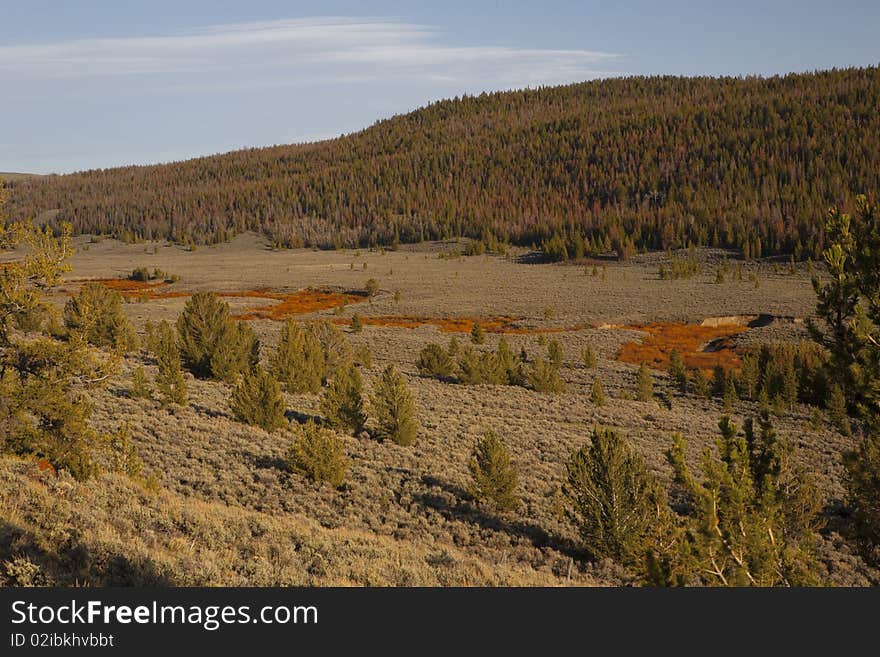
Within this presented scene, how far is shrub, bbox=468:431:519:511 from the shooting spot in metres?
15.3

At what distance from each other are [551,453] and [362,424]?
21.6 ft

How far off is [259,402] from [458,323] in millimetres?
37518

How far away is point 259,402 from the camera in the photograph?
20.2 metres

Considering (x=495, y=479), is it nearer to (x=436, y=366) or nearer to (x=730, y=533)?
(x=730, y=533)

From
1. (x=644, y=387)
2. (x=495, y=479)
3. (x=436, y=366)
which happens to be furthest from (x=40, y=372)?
(x=644, y=387)

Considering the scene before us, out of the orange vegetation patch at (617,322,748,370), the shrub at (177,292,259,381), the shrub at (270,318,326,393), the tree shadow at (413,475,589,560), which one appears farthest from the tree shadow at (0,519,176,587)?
the orange vegetation patch at (617,322,748,370)

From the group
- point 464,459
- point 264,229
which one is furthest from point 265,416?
point 264,229

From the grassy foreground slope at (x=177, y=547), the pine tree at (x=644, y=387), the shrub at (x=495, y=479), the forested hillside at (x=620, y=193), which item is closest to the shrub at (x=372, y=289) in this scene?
the pine tree at (x=644, y=387)

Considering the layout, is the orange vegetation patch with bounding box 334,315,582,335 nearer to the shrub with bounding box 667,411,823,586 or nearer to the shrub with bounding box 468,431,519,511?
the shrub with bounding box 468,431,519,511

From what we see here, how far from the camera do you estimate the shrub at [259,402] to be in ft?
65.4

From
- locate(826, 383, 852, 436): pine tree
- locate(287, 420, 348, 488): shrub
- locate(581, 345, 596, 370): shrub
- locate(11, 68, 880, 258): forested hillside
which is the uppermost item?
locate(11, 68, 880, 258): forested hillside

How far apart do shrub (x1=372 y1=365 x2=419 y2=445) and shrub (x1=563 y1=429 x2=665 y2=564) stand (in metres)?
7.65

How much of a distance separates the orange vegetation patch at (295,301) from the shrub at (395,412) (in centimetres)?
3845

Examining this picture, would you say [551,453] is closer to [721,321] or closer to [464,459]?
[464,459]
